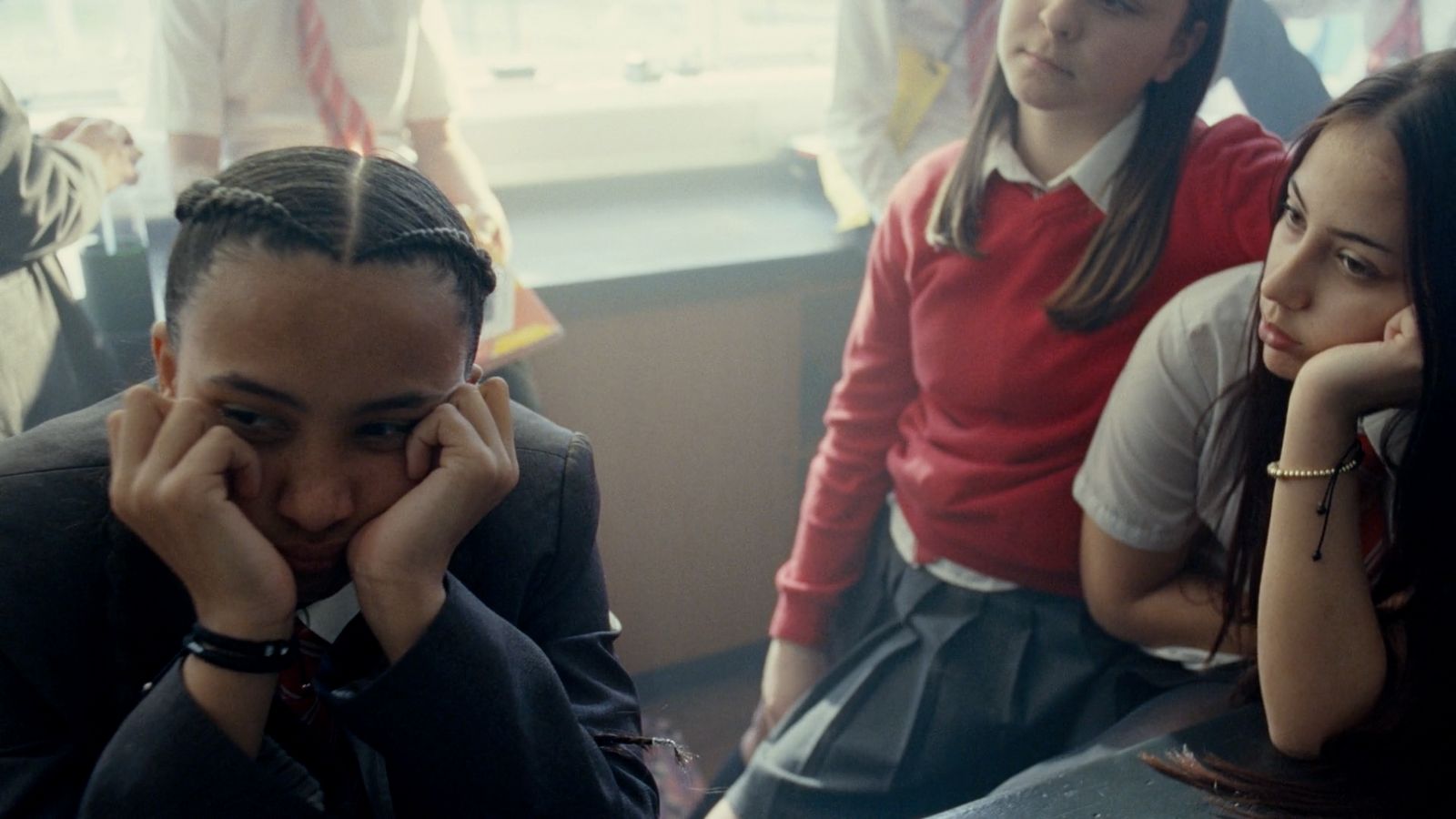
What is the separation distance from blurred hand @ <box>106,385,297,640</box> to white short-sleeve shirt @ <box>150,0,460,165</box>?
0.90 m

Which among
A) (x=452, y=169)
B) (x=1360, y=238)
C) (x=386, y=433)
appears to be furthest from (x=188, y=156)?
(x=1360, y=238)

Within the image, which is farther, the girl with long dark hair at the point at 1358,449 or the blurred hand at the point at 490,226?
the blurred hand at the point at 490,226

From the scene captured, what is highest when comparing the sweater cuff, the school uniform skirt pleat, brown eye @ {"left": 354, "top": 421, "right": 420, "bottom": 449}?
brown eye @ {"left": 354, "top": 421, "right": 420, "bottom": 449}

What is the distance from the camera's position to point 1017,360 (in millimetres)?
1248

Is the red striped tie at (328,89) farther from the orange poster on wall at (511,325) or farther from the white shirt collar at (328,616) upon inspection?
the white shirt collar at (328,616)

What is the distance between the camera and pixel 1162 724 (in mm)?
1063

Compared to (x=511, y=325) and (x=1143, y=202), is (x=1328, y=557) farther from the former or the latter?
(x=511, y=325)

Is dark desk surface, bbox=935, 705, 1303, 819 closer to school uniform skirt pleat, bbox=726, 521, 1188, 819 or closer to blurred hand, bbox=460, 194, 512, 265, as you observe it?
school uniform skirt pleat, bbox=726, 521, 1188, 819

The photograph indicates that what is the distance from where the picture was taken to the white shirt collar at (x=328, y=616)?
83 cm

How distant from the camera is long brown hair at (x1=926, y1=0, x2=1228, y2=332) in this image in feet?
3.90

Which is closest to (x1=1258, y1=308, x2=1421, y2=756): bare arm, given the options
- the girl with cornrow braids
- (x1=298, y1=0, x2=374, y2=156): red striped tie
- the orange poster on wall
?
the girl with cornrow braids

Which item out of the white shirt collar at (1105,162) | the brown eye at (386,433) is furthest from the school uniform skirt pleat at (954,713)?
the brown eye at (386,433)

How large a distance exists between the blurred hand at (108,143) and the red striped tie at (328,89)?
252 mm

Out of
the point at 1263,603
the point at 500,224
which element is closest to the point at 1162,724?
the point at 1263,603
